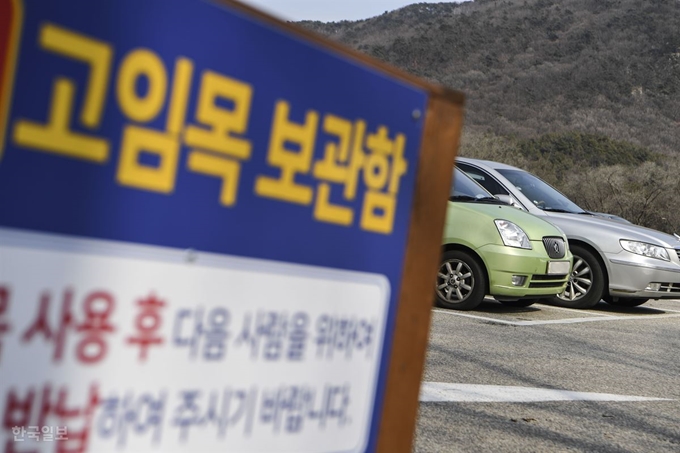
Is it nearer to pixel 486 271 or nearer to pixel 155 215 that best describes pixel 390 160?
pixel 155 215

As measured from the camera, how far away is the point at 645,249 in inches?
413

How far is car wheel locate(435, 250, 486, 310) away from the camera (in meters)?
8.75

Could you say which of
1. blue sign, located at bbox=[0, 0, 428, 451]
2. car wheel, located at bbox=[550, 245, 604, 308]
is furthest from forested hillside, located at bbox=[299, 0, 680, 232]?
blue sign, located at bbox=[0, 0, 428, 451]

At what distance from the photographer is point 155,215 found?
1525mm

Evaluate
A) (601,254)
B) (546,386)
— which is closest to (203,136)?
(546,386)

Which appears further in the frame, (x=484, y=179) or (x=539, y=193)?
(x=539, y=193)

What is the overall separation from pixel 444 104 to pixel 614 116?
2815 inches

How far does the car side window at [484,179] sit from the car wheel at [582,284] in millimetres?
1079

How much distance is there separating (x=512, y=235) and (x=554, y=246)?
0.72 meters

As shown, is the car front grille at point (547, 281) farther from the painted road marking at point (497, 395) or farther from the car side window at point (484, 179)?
the painted road marking at point (497, 395)

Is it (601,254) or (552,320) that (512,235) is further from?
(601,254)

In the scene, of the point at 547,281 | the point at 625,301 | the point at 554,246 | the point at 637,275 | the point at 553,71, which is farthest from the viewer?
the point at 553,71

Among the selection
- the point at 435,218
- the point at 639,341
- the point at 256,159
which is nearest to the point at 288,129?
the point at 256,159

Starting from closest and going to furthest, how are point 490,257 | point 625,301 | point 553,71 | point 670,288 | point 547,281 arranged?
point 490,257 < point 547,281 < point 670,288 < point 625,301 < point 553,71
